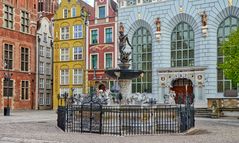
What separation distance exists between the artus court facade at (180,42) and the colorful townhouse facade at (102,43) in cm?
161

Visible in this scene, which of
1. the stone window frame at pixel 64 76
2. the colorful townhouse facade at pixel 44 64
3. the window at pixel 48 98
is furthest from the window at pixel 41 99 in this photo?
the stone window frame at pixel 64 76

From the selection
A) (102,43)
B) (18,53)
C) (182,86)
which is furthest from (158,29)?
(18,53)

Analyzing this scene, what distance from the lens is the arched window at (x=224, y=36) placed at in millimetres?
39375

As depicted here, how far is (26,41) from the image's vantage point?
51.2 meters

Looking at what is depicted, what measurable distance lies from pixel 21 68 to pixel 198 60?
2239cm

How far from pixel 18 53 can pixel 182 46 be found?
2051cm

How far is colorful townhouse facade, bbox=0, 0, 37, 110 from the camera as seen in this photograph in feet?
155

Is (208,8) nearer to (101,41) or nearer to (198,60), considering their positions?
Answer: (198,60)

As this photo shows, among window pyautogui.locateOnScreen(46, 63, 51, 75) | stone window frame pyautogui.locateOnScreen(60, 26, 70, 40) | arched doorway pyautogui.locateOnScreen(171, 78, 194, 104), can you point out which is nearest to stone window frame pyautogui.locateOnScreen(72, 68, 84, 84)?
stone window frame pyautogui.locateOnScreen(60, 26, 70, 40)

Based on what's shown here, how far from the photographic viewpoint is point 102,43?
4675 centimetres

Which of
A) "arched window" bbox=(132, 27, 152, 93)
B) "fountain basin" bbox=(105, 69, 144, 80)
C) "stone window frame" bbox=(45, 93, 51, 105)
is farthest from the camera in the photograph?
"stone window frame" bbox=(45, 93, 51, 105)

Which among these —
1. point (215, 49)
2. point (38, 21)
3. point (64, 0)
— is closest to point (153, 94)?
point (215, 49)

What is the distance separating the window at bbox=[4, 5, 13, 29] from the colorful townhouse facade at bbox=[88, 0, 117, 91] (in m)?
9.93

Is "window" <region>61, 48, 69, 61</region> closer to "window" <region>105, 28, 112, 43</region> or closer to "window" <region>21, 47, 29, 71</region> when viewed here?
"window" <region>21, 47, 29, 71</region>
